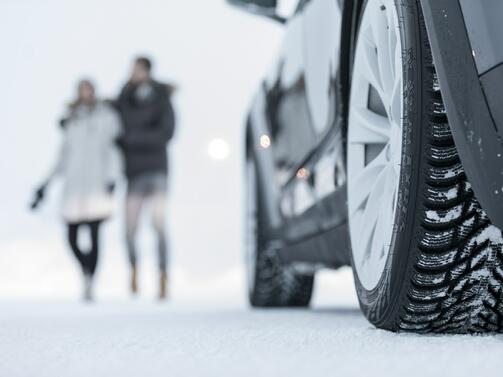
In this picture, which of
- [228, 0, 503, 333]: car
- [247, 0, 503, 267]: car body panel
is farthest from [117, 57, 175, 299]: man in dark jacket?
[228, 0, 503, 333]: car

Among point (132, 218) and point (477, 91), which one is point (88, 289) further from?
point (477, 91)

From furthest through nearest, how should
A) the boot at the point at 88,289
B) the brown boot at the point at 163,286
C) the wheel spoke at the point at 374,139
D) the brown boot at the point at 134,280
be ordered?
the brown boot at the point at 134,280 < the boot at the point at 88,289 < the brown boot at the point at 163,286 < the wheel spoke at the point at 374,139

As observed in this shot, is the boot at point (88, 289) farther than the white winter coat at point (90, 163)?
No

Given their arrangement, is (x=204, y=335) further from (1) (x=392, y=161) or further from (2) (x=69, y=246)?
(2) (x=69, y=246)

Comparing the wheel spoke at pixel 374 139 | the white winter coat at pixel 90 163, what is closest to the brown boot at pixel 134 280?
the white winter coat at pixel 90 163

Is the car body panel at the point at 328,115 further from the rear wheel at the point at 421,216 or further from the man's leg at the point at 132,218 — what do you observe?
the man's leg at the point at 132,218

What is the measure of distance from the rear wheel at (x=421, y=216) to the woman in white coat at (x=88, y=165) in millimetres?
5398

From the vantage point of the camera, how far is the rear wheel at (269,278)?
4094mm

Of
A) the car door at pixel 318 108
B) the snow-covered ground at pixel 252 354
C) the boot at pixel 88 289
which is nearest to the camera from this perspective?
the snow-covered ground at pixel 252 354

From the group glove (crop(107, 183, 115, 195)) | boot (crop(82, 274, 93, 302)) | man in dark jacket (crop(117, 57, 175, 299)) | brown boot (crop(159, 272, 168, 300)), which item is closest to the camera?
brown boot (crop(159, 272, 168, 300))

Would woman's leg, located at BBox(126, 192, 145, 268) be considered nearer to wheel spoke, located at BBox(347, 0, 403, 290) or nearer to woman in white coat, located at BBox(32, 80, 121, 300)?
woman in white coat, located at BBox(32, 80, 121, 300)

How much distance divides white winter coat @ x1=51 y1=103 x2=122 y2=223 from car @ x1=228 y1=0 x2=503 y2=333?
4.61m

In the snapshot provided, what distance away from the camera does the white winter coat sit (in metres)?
7.13

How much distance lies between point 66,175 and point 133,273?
1.02m
